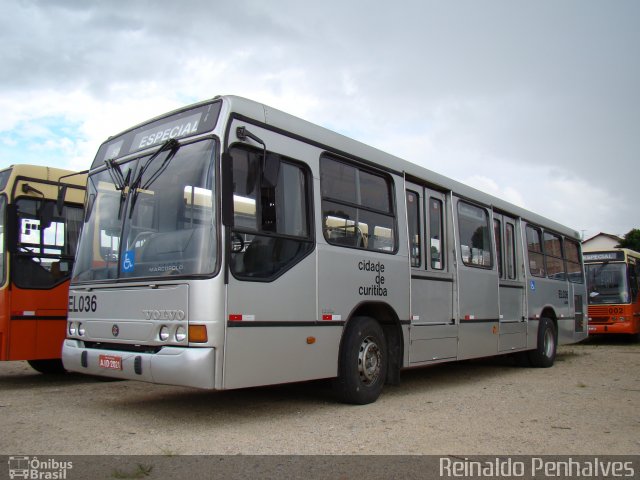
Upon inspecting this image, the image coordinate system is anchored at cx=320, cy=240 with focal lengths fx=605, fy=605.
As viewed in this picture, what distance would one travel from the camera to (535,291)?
11.6 meters

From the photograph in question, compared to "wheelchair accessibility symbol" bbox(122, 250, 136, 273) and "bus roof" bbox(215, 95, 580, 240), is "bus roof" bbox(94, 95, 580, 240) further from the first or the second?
"wheelchair accessibility symbol" bbox(122, 250, 136, 273)

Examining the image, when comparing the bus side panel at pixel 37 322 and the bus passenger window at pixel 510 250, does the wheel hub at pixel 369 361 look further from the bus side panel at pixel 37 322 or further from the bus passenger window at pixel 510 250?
the bus side panel at pixel 37 322

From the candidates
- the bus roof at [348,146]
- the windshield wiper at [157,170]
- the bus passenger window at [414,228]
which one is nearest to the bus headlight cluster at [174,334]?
the windshield wiper at [157,170]

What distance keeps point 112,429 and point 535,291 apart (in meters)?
8.54

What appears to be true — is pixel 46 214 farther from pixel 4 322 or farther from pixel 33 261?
pixel 4 322

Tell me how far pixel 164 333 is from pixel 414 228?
4024 mm

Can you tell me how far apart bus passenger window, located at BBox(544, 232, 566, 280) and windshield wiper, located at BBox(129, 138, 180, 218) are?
29.2ft

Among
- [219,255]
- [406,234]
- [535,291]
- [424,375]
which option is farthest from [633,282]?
[219,255]

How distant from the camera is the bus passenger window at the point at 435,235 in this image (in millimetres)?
8672

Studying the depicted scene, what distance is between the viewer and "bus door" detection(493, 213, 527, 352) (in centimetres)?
1038

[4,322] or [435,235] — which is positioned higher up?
[435,235]

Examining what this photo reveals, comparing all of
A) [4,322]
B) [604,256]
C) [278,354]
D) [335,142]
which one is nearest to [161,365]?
[278,354]

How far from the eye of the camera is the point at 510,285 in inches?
421

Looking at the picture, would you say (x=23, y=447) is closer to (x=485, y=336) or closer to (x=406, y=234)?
(x=406, y=234)
